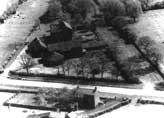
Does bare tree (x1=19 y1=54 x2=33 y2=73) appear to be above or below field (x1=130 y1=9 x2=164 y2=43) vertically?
below

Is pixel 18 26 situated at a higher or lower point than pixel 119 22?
lower

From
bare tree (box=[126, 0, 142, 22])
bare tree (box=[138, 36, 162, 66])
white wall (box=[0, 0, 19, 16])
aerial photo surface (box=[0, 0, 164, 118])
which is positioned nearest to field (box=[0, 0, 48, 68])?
aerial photo surface (box=[0, 0, 164, 118])

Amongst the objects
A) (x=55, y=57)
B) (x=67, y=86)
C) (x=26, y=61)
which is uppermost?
(x=55, y=57)

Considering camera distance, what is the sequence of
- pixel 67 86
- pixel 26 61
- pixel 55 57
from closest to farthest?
pixel 67 86 < pixel 55 57 < pixel 26 61

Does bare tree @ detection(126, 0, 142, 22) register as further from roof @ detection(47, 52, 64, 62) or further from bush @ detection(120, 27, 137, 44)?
roof @ detection(47, 52, 64, 62)

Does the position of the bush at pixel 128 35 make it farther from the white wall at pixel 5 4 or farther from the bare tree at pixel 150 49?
A: the white wall at pixel 5 4

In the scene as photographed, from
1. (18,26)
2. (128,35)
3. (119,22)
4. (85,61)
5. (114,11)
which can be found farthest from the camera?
(18,26)

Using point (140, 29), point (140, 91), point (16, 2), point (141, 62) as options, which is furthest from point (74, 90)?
point (16, 2)

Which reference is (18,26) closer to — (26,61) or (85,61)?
(26,61)

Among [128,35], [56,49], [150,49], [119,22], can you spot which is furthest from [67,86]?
[119,22]

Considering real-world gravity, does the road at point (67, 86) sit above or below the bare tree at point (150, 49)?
below

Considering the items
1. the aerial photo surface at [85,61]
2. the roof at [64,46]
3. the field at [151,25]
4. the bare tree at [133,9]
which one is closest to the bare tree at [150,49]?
the aerial photo surface at [85,61]

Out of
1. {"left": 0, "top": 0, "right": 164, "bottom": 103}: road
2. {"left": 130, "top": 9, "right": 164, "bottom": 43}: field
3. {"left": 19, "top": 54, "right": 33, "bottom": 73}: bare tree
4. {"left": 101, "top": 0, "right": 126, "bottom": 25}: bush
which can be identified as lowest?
{"left": 0, "top": 0, "right": 164, "bottom": 103}: road
